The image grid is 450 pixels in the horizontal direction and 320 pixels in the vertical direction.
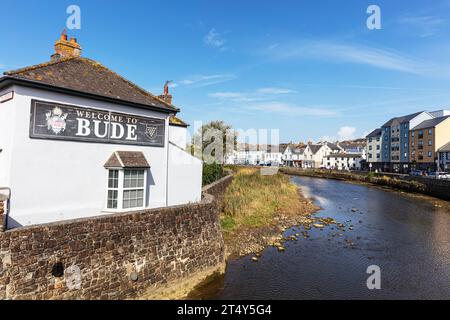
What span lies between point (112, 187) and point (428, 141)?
3035 inches

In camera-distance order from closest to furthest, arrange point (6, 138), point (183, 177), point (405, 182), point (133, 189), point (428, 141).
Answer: point (6, 138) → point (133, 189) → point (183, 177) → point (405, 182) → point (428, 141)

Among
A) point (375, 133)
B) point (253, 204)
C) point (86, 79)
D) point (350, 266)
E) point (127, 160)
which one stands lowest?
point (350, 266)

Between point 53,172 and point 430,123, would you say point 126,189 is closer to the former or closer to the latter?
point 53,172

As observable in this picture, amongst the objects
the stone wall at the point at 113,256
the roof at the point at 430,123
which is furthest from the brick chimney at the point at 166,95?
the roof at the point at 430,123

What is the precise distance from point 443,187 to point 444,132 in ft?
103

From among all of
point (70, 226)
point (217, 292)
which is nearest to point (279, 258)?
point (217, 292)

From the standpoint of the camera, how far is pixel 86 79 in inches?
472

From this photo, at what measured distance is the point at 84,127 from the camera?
11.2m

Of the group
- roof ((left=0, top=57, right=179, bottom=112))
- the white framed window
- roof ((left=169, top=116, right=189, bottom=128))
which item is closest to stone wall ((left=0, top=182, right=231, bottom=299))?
the white framed window

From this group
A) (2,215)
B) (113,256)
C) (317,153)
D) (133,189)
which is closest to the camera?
(2,215)

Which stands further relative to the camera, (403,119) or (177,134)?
(403,119)

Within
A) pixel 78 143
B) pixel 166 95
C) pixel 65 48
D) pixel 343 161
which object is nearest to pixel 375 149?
pixel 343 161

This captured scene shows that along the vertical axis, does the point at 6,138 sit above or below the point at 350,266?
above
